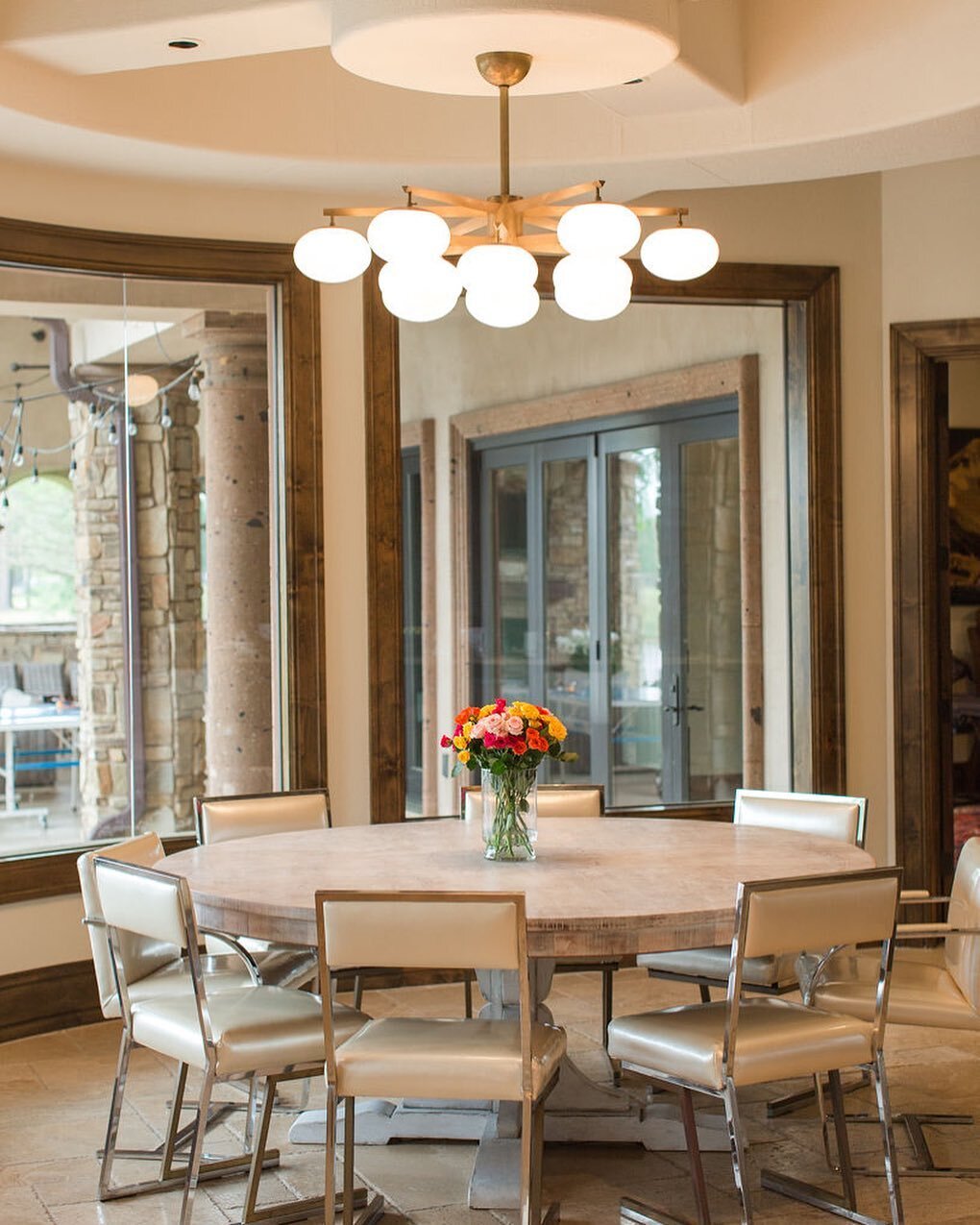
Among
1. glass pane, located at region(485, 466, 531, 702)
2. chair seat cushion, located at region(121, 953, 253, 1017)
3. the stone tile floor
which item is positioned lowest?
the stone tile floor

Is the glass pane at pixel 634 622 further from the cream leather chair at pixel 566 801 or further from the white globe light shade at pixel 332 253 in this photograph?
the white globe light shade at pixel 332 253

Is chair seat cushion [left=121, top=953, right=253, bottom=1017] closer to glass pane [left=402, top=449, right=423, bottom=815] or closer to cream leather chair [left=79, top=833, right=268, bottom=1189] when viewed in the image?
cream leather chair [left=79, top=833, right=268, bottom=1189]

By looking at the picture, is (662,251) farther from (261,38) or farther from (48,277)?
(48,277)

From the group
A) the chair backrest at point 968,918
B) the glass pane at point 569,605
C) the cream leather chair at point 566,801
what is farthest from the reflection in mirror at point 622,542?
the chair backrest at point 968,918

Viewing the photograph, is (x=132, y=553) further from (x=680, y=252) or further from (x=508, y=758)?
(x=680, y=252)

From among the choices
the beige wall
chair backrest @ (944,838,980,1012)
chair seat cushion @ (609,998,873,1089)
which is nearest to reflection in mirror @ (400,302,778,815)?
the beige wall

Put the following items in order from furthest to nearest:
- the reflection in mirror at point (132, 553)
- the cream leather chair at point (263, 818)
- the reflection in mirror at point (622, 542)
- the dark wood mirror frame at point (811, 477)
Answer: the reflection in mirror at point (622, 542) < the dark wood mirror frame at point (811, 477) < the reflection in mirror at point (132, 553) < the cream leather chair at point (263, 818)

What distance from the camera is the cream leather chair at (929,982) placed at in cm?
356

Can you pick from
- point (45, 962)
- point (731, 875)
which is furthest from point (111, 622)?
point (731, 875)

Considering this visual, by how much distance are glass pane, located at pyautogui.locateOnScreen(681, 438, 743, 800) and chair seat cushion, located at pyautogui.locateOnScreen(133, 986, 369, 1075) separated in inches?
116

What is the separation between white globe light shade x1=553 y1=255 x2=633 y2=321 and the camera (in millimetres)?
3590

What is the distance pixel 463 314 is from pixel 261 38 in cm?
214

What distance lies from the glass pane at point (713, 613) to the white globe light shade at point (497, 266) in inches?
111

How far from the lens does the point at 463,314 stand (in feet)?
19.5
